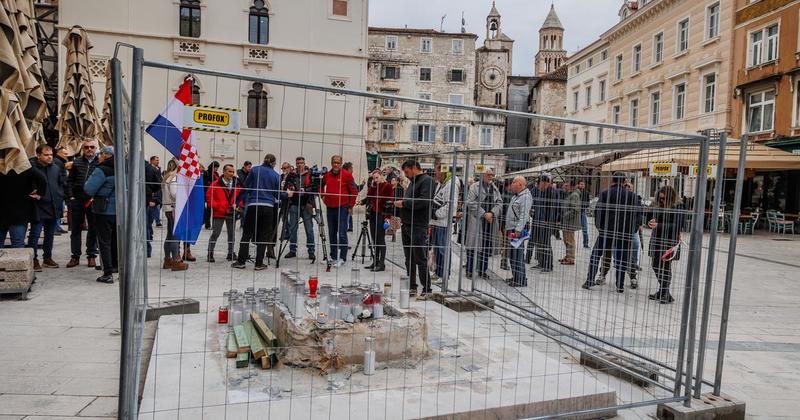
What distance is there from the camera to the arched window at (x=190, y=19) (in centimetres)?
2708

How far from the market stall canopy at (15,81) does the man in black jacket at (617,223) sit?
4.76 metres

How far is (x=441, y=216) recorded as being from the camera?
773 centimetres

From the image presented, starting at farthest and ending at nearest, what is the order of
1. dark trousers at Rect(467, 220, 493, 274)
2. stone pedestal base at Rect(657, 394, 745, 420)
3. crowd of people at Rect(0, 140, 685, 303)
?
dark trousers at Rect(467, 220, 493, 274)
crowd of people at Rect(0, 140, 685, 303)
stone pedestal base at Rect(657, 394, 745, 420)

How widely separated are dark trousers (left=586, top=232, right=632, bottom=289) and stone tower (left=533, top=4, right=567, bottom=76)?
264ft

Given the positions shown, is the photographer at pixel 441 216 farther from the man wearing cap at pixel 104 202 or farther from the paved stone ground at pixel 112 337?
the man wearing cap at pixel 104 202

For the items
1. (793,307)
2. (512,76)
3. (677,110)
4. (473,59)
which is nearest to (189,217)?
(793,307)

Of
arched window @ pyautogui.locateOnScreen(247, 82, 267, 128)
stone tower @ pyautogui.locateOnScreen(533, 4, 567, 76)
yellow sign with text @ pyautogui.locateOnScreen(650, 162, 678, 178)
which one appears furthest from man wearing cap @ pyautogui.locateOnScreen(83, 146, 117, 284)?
stone tower @ pyautogui.locateOnScreen(533, 4, 567, 76)

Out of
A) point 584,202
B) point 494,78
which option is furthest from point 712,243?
point 494,78

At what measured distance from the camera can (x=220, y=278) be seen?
28.8 feet

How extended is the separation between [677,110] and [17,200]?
29169 mm

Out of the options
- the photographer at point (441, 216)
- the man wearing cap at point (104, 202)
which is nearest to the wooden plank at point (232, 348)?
the photographer at point (441, 216)

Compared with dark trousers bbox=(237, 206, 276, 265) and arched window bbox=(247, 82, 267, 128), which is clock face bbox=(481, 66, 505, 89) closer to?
arched window bbox=(247, 82, 267, 128)

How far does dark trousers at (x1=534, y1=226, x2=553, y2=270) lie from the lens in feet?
19.7

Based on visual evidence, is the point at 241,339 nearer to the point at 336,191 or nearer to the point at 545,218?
the point at 545,218
